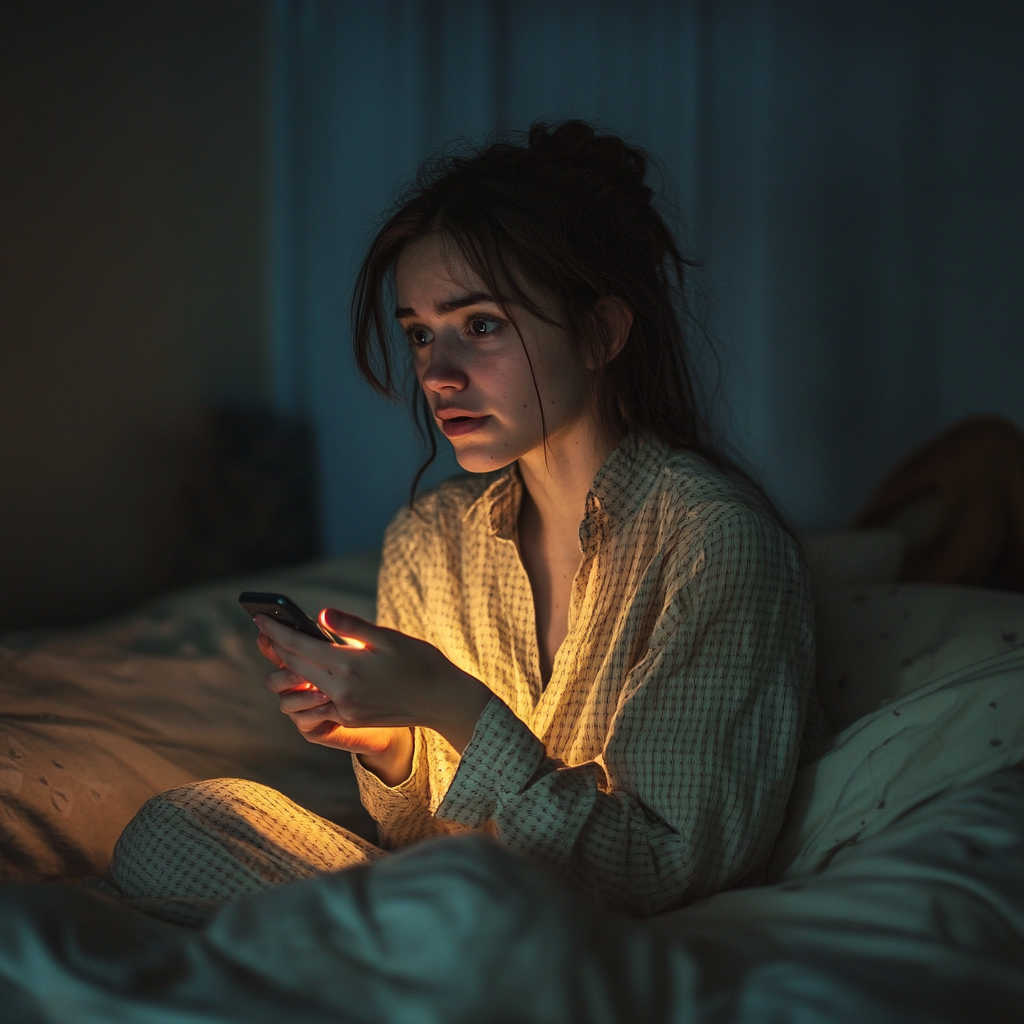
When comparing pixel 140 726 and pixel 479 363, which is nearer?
pixel 479 363

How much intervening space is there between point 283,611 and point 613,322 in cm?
54

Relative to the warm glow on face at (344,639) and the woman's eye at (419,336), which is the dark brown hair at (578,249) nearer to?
the woman's eye at (419,336)

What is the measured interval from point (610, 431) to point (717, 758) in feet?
1.48

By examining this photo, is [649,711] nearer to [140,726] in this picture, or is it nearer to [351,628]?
[351,628]

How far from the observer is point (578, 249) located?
112cm

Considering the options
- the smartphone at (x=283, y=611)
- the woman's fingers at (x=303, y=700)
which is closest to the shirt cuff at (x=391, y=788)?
the woman's fingers at (x=303, y=700)

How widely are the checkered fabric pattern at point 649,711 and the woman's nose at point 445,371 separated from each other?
0.68 feet

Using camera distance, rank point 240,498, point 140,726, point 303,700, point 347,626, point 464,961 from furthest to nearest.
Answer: point 240,498 → point 140,726 → point 303,700 → point 347,626 → point 464,961

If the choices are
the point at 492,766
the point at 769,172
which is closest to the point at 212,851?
the point at 492,766

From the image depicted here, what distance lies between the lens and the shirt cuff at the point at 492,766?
910 millimetres

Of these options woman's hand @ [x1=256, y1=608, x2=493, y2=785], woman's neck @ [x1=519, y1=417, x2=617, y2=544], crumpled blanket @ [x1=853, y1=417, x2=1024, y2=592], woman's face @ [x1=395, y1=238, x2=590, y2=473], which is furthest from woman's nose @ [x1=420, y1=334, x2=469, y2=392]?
crumpled blanket @ [x1=853, y1=417, x2=1024, y2=592]

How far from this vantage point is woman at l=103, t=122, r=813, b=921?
0.91 metres

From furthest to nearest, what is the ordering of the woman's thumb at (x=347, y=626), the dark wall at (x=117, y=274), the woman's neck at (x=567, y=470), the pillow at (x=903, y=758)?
1. the dark wall at (x=117, y=274)
2. the woman's neck at (x=567, y=470)
3. the pillow at (x=903, y=758)
4. the woman's thumb at (x=347, y=626)

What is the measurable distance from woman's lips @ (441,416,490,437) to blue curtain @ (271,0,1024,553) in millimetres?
777
